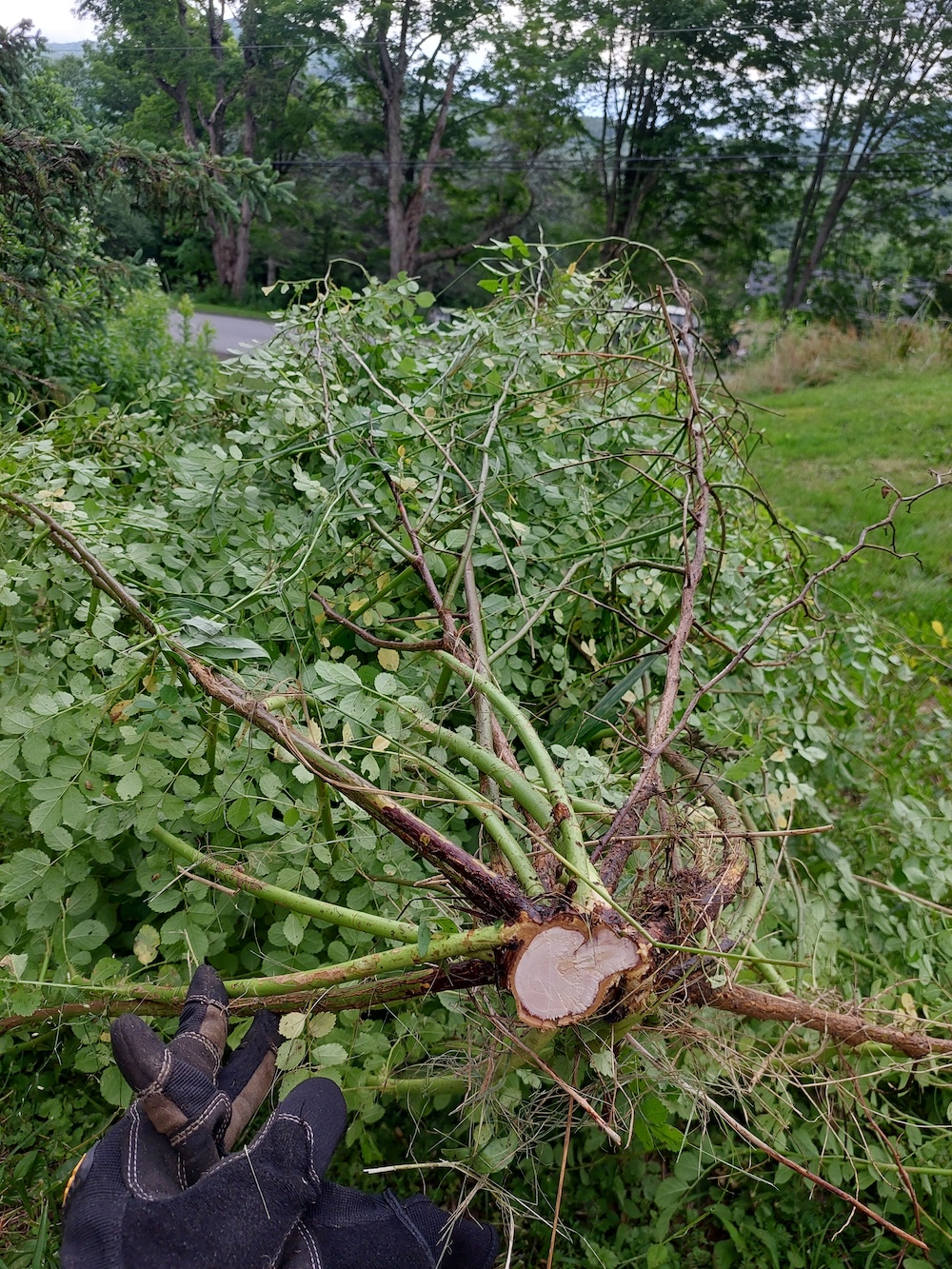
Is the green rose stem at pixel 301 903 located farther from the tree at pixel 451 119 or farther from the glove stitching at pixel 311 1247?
the tree at pixel 451 119

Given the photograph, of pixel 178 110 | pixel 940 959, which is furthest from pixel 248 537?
pixel 178 110

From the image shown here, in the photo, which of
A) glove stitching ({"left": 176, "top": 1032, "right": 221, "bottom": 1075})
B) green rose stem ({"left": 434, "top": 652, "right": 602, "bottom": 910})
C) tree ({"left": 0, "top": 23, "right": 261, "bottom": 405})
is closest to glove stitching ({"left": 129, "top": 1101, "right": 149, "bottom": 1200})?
glove stitching ({"left": 176, "top": 1032, "right": 221, "bottom": 1075})

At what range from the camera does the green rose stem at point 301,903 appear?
4.05 ft

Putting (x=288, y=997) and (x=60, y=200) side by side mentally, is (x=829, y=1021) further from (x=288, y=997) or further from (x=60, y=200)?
(x=60, y=200)

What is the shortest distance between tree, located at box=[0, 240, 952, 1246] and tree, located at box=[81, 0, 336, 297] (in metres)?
2.85

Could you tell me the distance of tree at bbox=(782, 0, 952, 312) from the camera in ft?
35.7

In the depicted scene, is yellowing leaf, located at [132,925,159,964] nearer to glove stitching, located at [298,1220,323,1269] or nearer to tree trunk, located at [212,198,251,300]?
glove stitching, located at [298,1220,323,1269]

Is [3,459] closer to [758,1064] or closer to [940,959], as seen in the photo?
[758,1064]

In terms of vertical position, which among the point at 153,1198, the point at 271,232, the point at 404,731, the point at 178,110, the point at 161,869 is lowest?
the point at 153,1198

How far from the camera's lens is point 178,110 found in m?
4.34

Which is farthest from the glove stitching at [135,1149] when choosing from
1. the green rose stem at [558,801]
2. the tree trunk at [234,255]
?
the tree trunk at [234,255]

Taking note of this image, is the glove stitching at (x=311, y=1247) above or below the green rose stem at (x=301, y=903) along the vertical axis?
below

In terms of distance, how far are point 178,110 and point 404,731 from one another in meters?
4.44

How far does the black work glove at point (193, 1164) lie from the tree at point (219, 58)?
4354 mm
